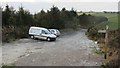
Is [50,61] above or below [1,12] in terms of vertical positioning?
below

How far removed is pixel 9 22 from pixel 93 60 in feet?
78.4

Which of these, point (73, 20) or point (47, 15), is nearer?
point (47, 15)

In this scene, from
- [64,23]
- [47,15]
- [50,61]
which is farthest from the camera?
[64,23]

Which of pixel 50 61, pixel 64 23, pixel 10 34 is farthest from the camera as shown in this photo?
pixel 64 23

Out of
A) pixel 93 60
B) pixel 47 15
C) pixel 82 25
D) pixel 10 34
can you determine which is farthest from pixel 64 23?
pixel 93 60

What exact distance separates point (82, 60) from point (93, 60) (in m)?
0.67

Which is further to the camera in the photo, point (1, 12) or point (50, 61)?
point (1, 12)

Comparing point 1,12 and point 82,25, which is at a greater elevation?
point 1,12

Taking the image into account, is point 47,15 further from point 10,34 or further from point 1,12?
point 10,34

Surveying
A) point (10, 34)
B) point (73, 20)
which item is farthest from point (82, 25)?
point (10, 34)

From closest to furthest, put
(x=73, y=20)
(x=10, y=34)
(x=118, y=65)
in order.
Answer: (x=118, y=65), (x=10, y=34), (x=73, y=20)

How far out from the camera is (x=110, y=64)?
13695 millimetres

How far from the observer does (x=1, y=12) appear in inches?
1471

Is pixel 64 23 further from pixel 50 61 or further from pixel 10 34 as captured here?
pixel 50 61
